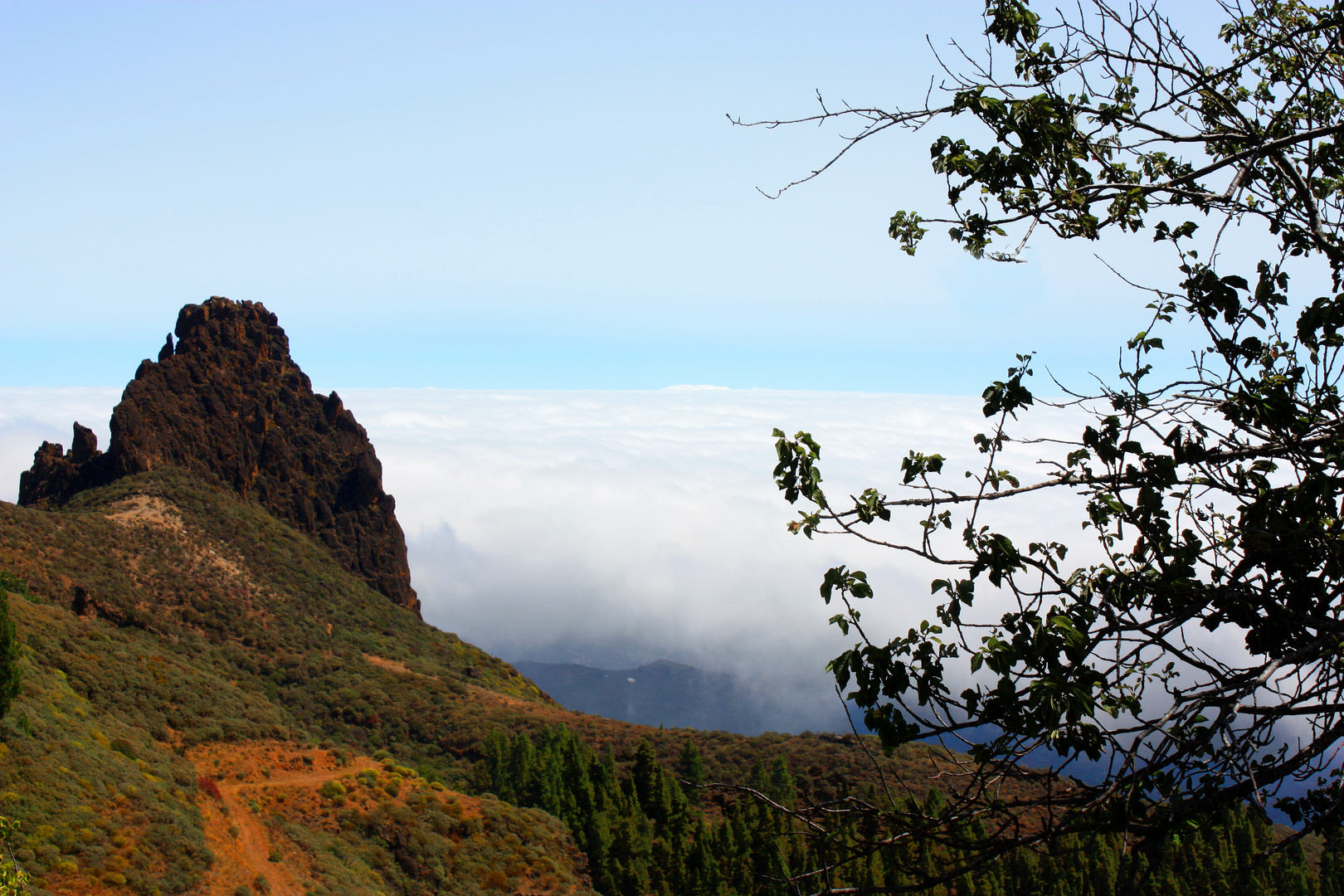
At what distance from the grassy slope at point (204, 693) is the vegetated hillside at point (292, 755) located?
24cm

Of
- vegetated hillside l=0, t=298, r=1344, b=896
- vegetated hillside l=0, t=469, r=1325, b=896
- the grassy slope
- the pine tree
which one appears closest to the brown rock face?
vegetated hillside l=0, t=298, r=1344, b=896

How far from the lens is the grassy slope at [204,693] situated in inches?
1455

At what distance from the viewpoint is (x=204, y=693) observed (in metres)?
71.0

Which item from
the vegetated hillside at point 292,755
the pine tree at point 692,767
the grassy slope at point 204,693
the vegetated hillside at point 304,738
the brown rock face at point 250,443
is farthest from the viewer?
the brown rock face at point 250,443

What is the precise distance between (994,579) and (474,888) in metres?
56.1

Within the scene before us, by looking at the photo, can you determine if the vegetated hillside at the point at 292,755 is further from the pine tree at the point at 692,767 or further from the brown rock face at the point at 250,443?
the brown rock face at the point at 250,443

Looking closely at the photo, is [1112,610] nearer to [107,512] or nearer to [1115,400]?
[1115,400]

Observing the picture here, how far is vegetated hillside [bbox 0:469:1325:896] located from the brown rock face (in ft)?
26.1

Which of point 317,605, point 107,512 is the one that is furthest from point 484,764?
point 107,512

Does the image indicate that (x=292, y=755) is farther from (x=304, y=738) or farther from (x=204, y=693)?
(x=204, y=693)

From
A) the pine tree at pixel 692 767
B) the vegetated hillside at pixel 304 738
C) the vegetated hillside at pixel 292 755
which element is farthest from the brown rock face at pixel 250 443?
the pine tree at pixel 692 767

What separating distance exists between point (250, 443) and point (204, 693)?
7319 centimetres

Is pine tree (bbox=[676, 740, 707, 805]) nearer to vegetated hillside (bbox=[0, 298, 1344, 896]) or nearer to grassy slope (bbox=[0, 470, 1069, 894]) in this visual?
vegetated hillside (bbox=[0, 298, 1344, 896])

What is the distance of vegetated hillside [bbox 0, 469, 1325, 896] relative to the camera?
38312 mm
